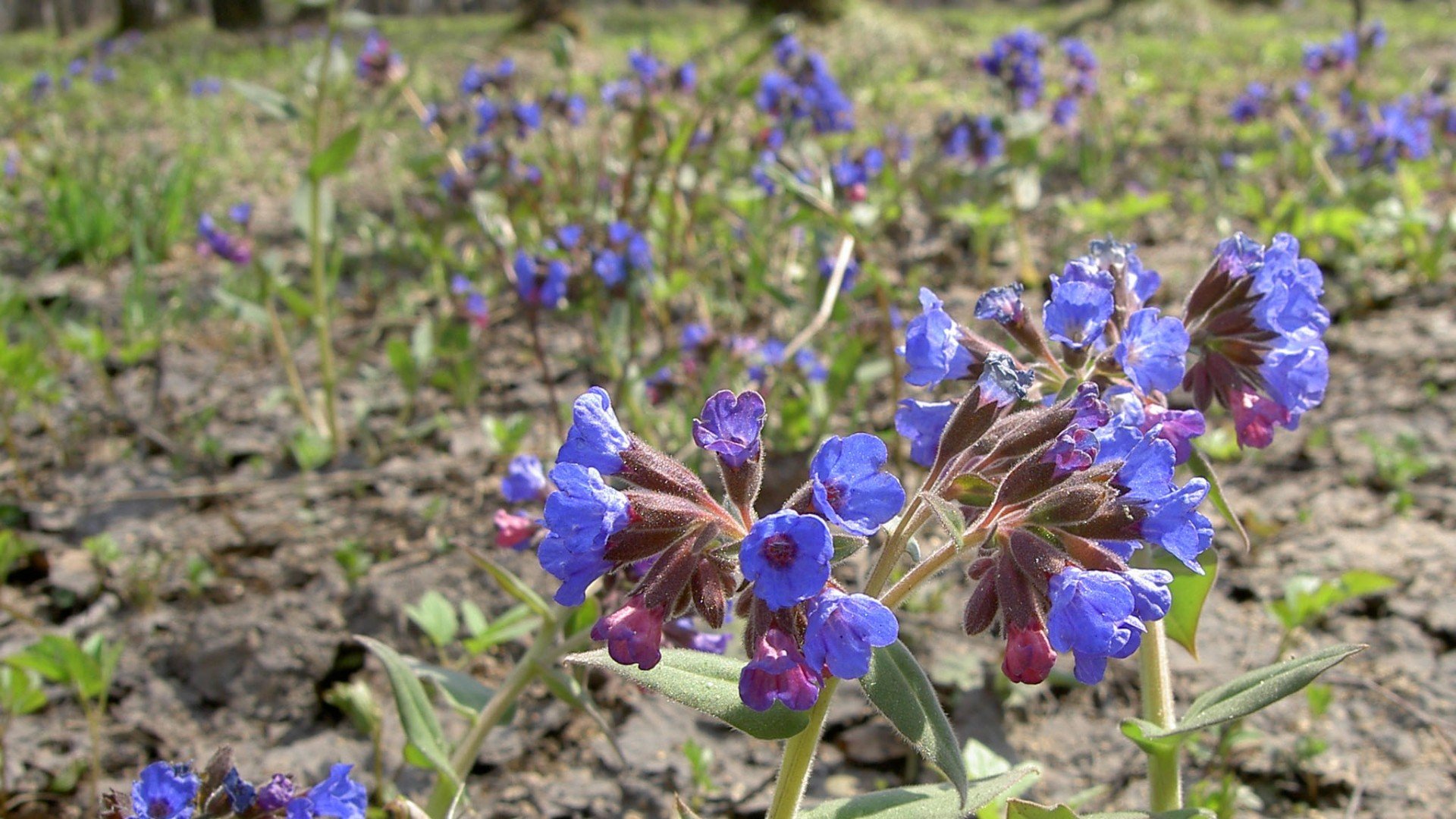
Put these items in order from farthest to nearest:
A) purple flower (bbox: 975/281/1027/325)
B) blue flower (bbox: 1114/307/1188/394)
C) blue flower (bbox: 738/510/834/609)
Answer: purple flower (bbox: 975/281/1027/325) < blue flower (bbox: 1114/307/1188/394) < blue flower (bbox: 738/510/834/609)

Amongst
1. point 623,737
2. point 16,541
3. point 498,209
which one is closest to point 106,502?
point 16,541

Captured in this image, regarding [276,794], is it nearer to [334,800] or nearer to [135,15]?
[334,800]

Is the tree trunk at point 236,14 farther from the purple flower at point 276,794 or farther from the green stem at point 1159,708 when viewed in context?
the green stem at point 1159,708

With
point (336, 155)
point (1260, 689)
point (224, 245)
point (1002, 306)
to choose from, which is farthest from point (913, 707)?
point (224, 245)

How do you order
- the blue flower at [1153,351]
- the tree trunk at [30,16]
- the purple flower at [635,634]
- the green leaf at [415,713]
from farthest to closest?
the tree trunk at [30,16] < the green leaf at [415,713] < the blue flower at [1153,351] < the purple flower at [635,634]

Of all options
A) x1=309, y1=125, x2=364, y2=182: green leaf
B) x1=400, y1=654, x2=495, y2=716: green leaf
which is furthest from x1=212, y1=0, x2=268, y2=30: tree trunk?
x1=400, y1=654, x2=495, y2=716: green leaf

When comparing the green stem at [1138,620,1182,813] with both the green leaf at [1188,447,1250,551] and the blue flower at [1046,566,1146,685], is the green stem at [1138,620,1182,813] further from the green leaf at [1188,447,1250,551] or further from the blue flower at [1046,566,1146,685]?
the blue flower at [1046,566,1146,685]

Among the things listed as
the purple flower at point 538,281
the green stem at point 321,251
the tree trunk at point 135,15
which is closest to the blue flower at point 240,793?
the purple flower at point 538,281

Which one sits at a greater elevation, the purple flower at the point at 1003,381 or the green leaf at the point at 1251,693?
the purple flower at the point at 1003,381
